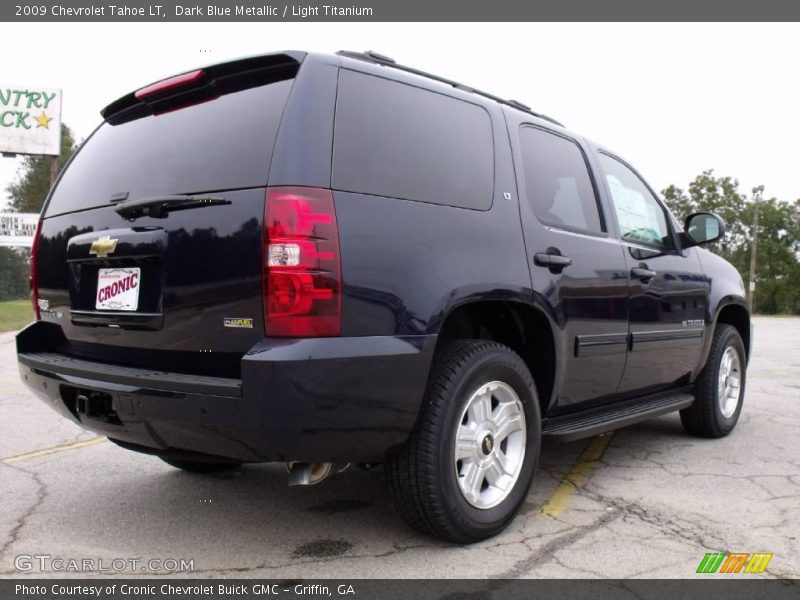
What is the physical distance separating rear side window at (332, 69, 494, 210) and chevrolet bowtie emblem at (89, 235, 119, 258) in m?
0.96

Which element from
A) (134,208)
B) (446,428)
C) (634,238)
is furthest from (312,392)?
(634,238)

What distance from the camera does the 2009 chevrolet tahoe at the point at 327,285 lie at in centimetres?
241

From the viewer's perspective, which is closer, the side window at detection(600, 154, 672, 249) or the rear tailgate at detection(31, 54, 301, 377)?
the rear tailgate at detection(31, 54, 301, 377)

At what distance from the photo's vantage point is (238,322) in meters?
2.44

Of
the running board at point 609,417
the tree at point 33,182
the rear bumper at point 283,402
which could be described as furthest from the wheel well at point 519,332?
the tree at point 33,182

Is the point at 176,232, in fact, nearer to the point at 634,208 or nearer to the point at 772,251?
the point at 634,208

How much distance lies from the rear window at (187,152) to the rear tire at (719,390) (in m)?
3.69

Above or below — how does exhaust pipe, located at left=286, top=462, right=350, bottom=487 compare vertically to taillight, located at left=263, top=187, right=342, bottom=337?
below

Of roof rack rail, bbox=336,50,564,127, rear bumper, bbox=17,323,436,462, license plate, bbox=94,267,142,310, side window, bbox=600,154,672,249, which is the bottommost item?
rear bumper, bbox=17,323,436,462

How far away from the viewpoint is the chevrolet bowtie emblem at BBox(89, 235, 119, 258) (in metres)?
2.77

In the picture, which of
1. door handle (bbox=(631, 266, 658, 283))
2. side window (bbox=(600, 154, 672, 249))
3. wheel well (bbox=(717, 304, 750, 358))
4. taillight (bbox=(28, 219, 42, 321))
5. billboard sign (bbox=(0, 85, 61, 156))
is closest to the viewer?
taillight (bbox=(28, 219, 42, 321))

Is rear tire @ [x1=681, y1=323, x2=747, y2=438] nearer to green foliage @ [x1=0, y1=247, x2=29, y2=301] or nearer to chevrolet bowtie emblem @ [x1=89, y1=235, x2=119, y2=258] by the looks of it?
chevrolet bowtie emblem @ [x1=89, y1=235, x2=119, y2=258]

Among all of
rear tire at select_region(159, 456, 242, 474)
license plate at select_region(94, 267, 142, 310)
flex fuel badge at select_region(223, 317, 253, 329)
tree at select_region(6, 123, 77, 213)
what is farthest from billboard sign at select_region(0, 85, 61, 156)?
flex fuel badge at select_region(223, 317, 253, 329)

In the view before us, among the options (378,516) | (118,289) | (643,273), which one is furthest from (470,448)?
(643,273)
